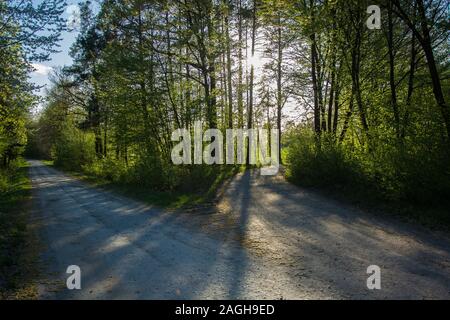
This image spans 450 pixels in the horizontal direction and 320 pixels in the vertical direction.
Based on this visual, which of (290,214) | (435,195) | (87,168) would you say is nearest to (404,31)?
(435,195)

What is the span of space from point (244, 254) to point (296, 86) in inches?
570

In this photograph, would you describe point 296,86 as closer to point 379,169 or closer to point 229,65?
point 229,65

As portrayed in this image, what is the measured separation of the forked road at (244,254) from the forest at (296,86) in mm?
2226

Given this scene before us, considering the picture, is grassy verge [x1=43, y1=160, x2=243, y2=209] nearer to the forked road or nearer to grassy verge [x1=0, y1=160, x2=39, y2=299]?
the forked road

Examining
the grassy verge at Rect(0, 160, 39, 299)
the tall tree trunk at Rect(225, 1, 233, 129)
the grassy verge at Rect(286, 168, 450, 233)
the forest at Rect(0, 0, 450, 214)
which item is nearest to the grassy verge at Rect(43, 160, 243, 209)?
the forest at Rect(0, 0, 450, 214)

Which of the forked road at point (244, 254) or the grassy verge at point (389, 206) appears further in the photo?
the grassy verge at point (389, 206)

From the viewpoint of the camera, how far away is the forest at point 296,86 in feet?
32.0

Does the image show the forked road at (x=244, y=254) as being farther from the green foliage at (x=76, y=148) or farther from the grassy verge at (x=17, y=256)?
the green foliage at (x=76, y=148)

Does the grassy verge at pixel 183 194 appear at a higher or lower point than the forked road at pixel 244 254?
higher

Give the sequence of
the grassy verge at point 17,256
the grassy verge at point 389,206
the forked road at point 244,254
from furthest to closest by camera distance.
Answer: the grassy verge at point 389,206, the grassy verge at point 17,256, the forked road at point 244,254

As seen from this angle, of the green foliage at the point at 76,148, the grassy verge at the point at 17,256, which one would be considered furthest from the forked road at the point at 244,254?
the green foliage at the point at 76,148

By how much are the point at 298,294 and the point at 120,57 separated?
17945 millimetres

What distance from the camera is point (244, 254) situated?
6828mm
